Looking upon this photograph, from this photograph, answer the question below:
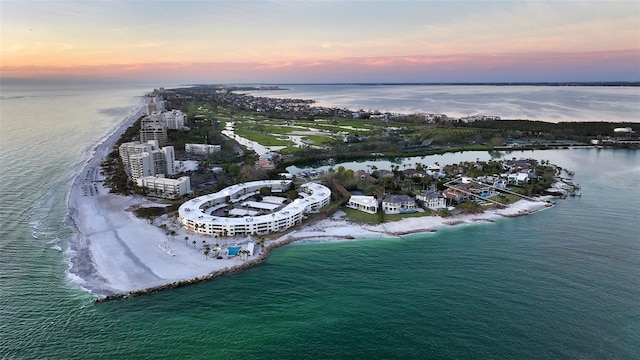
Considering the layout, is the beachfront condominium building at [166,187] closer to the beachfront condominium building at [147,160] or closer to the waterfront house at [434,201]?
the beachfront condominium building at [147,160]

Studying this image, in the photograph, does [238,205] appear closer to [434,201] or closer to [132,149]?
[434,201]

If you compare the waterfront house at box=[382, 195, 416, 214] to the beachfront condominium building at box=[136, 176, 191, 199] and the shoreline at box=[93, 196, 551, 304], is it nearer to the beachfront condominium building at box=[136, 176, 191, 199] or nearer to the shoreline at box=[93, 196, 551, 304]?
the shoreline at box=[93, 196, 551, 304]

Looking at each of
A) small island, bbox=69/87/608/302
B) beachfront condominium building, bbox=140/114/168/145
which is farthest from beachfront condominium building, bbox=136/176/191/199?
beachfront condominium building, bbox=140/114/168/145

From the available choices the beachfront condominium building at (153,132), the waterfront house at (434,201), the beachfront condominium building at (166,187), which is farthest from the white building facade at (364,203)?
the beachfront condominium building at (153,132)

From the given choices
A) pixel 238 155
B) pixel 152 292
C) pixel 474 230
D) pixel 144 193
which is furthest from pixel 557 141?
pixel 152 292

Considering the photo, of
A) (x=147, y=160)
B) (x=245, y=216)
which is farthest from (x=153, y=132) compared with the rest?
(x=245, y=216)

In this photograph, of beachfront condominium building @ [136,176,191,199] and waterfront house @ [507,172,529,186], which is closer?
beachfront condominium building @ [136,176,191,199]
